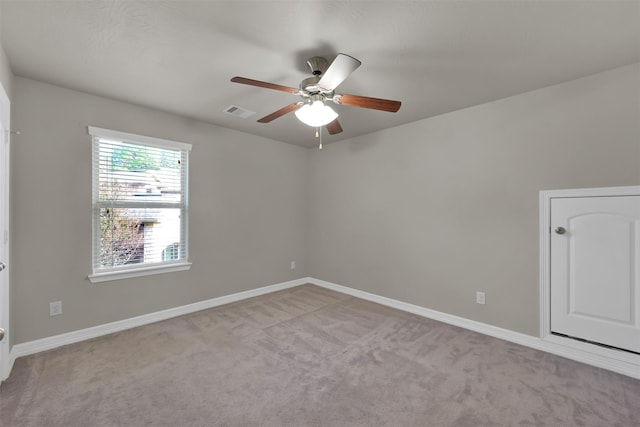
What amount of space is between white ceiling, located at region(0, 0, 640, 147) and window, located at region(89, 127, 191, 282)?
60cm

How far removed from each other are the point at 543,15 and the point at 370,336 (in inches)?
111

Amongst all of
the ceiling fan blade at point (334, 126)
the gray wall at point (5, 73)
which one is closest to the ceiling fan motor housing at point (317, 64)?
the ceiling fan blade at point (334, 126)

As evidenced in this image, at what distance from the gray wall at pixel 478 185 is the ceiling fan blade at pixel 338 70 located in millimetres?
1856

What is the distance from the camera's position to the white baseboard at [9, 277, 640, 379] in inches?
88.3

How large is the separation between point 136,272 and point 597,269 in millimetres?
4390

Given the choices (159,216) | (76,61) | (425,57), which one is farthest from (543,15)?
(159,216)

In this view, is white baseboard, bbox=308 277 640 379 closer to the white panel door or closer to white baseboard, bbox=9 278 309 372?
the white panel door

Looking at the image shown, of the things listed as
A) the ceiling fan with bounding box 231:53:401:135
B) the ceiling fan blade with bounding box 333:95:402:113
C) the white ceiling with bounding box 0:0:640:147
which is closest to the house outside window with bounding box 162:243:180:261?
the white ceiling with bounding box 0:0:640:147

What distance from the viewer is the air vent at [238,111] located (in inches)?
122

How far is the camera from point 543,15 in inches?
64.7

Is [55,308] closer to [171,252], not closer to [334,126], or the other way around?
[171,252]

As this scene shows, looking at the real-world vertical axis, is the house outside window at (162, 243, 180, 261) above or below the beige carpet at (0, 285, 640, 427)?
above

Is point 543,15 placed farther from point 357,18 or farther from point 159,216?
point 159,216

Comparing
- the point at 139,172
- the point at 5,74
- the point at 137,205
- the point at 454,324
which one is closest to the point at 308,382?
the point at 454,324
